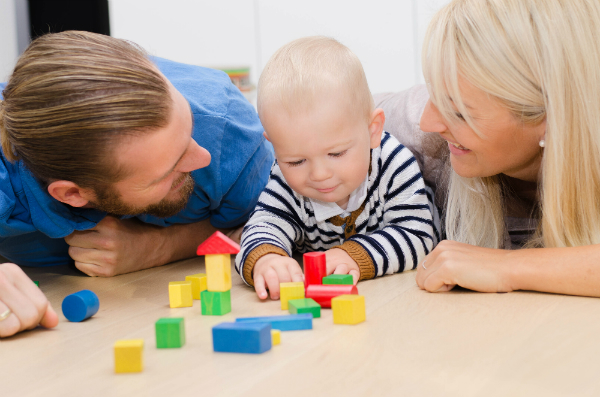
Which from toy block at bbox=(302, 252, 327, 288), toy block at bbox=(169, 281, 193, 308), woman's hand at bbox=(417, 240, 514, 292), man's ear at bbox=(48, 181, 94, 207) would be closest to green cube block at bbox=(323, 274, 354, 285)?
toy block at bbox=(302, 252, 327, 288)

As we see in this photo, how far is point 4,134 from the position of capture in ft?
3.61

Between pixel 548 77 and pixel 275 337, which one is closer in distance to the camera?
pixel 275 337

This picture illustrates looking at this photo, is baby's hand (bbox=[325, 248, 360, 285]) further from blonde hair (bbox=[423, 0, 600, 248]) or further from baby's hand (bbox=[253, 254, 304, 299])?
blonde hair (bbox=[423, 0, 600, 248])

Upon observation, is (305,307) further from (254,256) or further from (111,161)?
(111,161)

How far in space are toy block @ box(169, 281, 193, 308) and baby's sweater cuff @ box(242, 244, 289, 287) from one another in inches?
5.4

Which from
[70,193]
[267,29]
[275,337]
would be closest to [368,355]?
[275,337]

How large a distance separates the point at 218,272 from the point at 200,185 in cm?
46

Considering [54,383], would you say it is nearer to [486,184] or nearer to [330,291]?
[330,291]

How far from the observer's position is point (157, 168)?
1.08m

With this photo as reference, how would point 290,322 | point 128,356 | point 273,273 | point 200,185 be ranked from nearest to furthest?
point 128,356, point 290,322, point 273,273, point 200,185

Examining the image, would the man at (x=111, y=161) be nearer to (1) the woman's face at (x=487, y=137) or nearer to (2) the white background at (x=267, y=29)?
(1) the woman's face at (x=487, y=137)

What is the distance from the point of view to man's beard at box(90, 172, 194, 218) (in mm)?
1144

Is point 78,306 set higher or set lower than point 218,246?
lower

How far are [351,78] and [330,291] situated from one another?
0.43m
